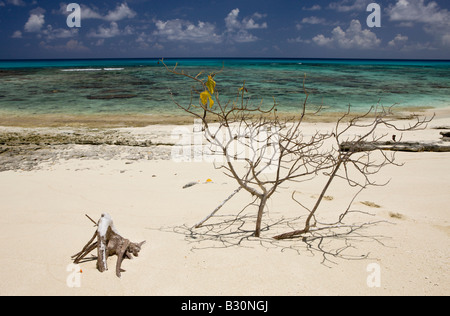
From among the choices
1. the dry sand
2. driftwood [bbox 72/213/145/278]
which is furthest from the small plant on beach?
driftwood [bbox 72/213/145/278]

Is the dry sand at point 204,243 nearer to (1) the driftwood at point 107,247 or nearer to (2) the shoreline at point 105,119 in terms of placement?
(1) the driftwood at point 107,247

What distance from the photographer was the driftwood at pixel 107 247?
251 cm

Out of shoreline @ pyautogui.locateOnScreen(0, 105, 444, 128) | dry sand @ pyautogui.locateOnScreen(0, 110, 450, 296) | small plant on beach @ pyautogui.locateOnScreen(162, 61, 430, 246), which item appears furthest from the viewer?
shoreline @ pyautogui.locateOnScreen(0, 105, 444, 128)

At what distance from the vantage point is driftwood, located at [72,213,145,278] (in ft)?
8.23

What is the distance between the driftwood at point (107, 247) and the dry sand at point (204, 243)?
0.07 m

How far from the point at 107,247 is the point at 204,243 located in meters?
0.85

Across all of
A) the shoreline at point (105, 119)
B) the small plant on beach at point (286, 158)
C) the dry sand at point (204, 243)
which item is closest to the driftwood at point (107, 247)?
the dry sand at point (204, 243)

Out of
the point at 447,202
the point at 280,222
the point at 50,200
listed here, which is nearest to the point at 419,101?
the point at 447,202

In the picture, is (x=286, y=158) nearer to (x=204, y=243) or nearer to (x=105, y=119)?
(x=204, y=243)

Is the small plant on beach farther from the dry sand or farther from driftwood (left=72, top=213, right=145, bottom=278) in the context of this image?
driftwood (left=72, top=213, right=145, bottom=278)

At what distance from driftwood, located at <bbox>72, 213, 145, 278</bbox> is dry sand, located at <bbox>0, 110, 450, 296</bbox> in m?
0.07

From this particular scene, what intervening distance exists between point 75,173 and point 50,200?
141 cm

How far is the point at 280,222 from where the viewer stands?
358 cm
